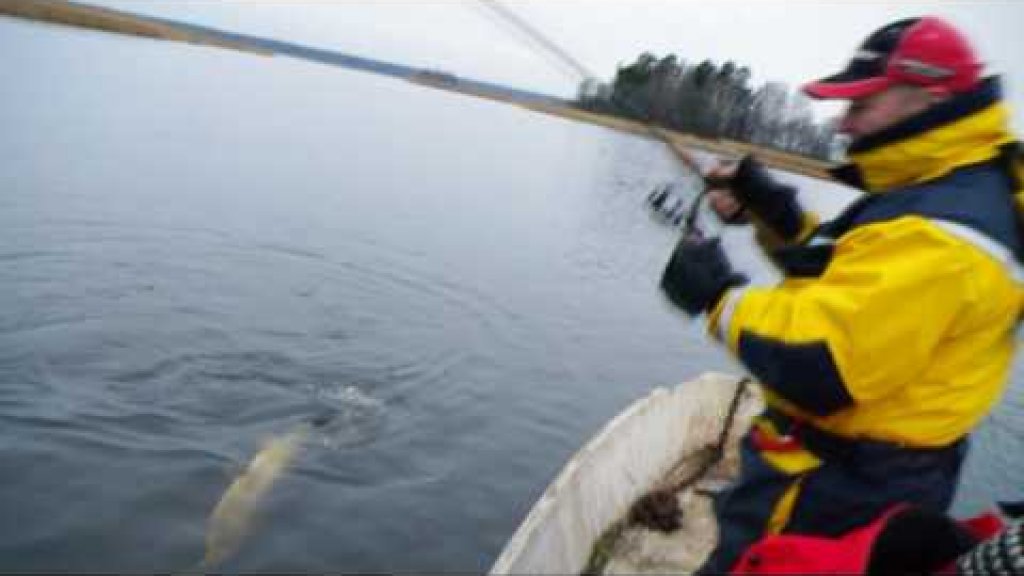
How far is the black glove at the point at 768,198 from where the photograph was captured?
382 centimetres

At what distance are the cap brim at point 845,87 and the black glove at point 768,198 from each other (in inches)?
28.8

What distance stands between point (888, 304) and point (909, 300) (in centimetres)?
6

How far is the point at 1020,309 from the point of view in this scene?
2.81 meters

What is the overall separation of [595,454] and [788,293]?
10.6 feet

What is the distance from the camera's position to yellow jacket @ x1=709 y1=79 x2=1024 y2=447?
8.26 ft

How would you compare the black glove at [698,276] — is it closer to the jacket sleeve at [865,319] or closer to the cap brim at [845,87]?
the jacket sleeve at [865,319]

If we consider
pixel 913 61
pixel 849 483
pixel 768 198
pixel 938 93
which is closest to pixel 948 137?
pixel 938 93

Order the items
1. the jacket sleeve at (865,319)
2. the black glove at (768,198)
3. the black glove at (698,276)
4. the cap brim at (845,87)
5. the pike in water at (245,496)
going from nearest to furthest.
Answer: the jacket sleeve at (865,319) < the cap brim at (845,87) < the black glove at (698,276) < the black glove at (768,198) < the pike in water at (245,496)

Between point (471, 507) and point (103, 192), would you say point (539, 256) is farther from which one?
point (471, 507)

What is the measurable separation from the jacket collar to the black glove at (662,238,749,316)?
652mm

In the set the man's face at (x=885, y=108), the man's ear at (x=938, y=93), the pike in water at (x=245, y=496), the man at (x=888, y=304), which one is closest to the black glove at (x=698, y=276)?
the man at (x=888, y=304)

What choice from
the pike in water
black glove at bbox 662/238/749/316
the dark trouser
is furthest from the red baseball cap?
the pike in water

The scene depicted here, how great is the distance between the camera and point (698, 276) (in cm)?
310

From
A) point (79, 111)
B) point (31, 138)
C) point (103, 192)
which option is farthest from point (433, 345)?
point (79, 111)
